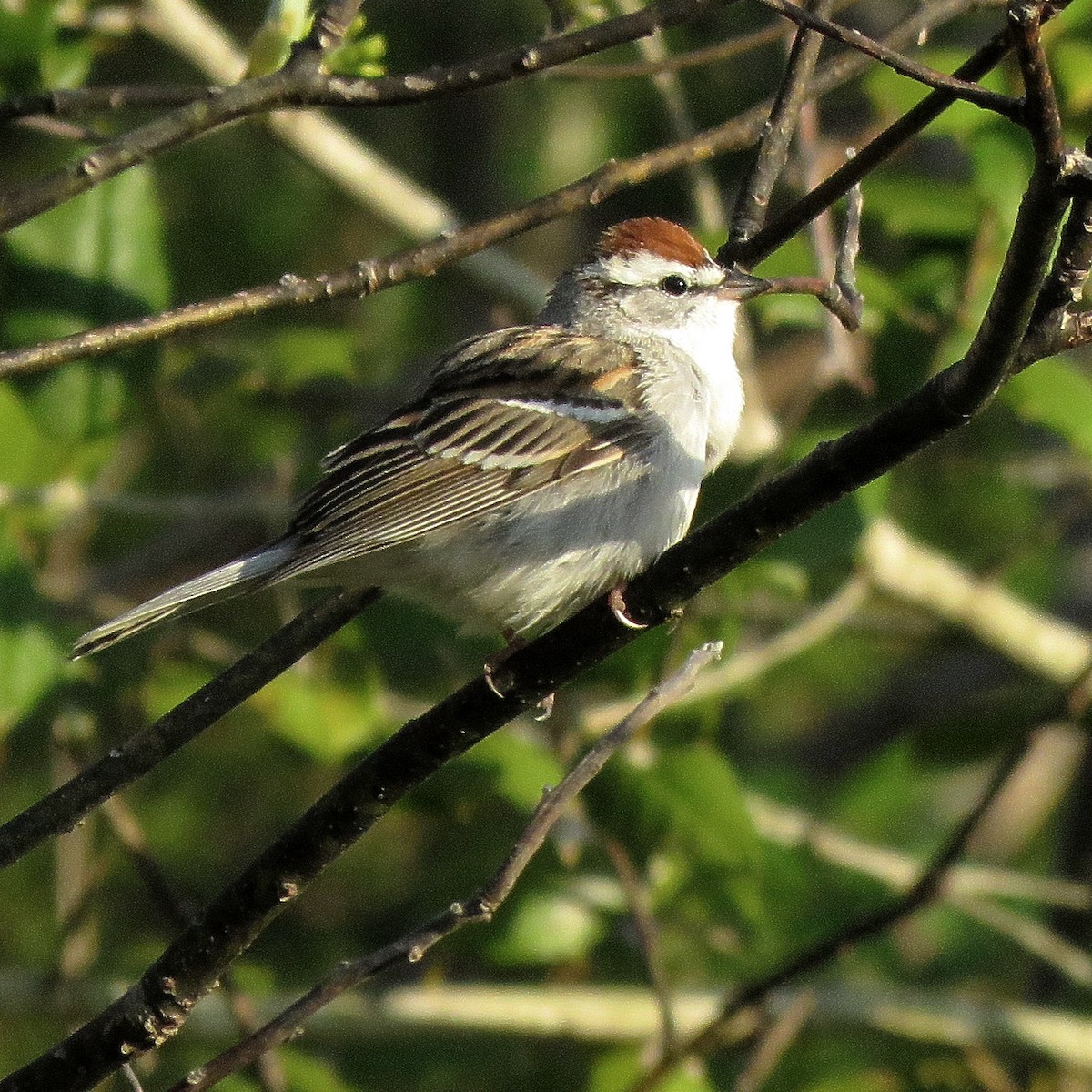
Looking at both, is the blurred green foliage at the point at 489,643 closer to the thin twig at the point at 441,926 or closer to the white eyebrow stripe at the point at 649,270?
the white eyebrow stripe at the point at 649,270

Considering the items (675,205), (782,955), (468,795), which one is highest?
(675,205)

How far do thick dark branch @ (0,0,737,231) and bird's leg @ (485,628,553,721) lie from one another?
852 millimetres

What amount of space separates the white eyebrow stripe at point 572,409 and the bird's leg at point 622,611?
1.24 m

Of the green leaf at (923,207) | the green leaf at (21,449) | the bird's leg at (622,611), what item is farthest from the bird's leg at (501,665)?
the green leaf at (923,207)

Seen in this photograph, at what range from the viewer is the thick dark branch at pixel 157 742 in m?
2.63

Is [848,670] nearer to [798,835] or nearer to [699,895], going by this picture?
[798,835]

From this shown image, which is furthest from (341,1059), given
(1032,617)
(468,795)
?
(1032,617)

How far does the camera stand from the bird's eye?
4117mm

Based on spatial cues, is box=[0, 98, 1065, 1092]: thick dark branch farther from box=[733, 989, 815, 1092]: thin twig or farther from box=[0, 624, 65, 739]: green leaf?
box=[733, 989, 815, 1092]: thin twig

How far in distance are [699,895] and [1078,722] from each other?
1.18 meters

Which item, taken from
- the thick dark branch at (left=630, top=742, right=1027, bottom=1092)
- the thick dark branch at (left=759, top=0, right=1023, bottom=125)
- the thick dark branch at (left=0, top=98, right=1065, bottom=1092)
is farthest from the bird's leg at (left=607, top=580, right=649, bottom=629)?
the thick dark branch at (left=630, top=742, right=1027, bottom=1092)

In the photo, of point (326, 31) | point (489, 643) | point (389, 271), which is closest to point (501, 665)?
point (389, 271)

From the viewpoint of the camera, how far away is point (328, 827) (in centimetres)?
255

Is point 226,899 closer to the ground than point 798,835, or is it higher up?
higher up
